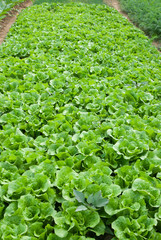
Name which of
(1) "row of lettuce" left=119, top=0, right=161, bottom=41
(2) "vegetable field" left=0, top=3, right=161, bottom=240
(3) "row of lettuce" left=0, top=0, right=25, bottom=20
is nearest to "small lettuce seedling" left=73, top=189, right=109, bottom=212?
(2) "vegetable field" left=0, top=3, right=161, bottom=240

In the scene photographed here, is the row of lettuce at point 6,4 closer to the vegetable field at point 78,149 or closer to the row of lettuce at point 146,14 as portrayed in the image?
the vegetable field at point 78,149

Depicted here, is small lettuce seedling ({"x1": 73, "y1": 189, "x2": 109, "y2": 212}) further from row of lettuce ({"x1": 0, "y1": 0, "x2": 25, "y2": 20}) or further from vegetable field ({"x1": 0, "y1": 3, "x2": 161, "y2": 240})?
row of lettuce ({"x1": 0, "y1": 0, "x2": 25, "y2": 20})

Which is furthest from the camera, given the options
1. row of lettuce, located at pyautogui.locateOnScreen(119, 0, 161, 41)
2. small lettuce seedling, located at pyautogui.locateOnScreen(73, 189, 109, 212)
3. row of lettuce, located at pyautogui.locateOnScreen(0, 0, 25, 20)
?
row of lettuce, located at pyautogui.locateOnScreen(119, 0, 161, 41)

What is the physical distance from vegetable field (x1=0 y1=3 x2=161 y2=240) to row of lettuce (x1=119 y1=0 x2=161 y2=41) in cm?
687

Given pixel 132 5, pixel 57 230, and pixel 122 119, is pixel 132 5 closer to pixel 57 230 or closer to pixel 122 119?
pixel 122 119

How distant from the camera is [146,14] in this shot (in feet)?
42.2

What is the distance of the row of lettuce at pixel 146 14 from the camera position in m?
11.7

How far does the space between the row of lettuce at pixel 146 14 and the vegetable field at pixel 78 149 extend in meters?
6.87

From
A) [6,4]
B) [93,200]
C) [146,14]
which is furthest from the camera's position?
[146,14]

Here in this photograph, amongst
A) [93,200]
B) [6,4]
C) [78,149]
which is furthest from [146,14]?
[93,200]

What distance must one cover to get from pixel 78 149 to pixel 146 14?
12.8m

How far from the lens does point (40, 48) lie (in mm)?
5961

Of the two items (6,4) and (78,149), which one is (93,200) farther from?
(6,4)

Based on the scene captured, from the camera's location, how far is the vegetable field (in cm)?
186
